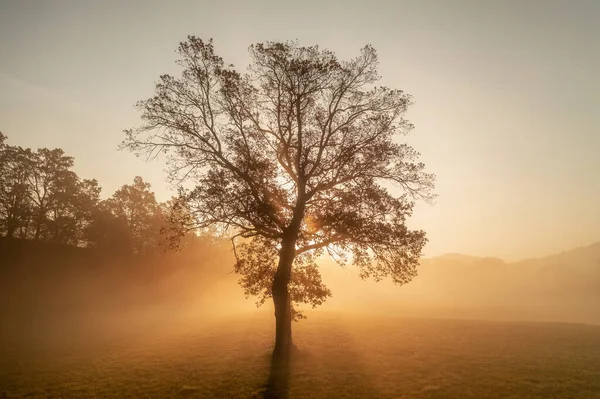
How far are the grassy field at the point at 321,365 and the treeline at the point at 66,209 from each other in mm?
21122

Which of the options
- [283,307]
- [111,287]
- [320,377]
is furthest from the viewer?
[111,287]

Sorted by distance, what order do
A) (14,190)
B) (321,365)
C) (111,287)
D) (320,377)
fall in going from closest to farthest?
(320,377), (321,365), (14,190), (111,287)

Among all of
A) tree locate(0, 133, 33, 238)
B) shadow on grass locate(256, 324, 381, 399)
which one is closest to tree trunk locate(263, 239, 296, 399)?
shadow on grass locate(256, 324, 381, 399)

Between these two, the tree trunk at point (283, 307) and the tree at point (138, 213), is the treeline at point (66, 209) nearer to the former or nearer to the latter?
the tree at point (138, 213)

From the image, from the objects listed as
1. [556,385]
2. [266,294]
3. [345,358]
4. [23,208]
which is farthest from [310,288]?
[23,208]

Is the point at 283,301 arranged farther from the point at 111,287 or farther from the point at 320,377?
the point at 111,287

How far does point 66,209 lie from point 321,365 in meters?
57.0

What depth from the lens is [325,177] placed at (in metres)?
20.0

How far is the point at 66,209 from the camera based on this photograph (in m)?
54.1

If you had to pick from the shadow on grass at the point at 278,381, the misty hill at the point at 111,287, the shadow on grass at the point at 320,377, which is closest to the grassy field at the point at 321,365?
the shadow on grass at the point at 320,377

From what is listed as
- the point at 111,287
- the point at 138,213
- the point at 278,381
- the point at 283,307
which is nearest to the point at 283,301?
the point at 283,307

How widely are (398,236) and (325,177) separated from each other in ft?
19.7

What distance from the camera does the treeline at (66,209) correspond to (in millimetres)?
48062

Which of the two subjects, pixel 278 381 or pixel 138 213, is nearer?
pixel 278 381
